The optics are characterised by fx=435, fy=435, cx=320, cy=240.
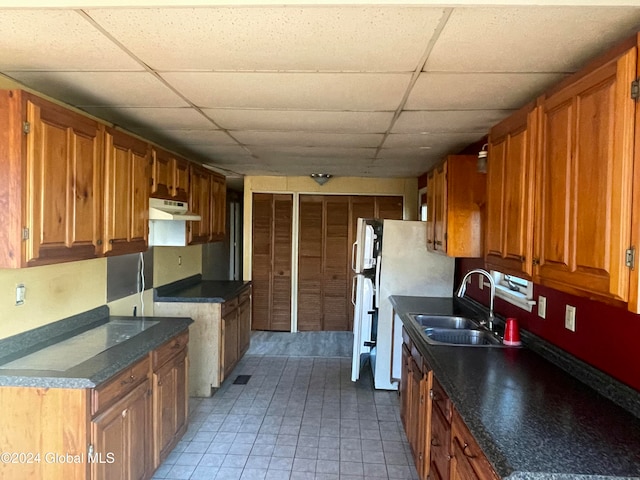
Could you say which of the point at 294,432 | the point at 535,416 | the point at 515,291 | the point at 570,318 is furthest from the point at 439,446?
the point at 294,432

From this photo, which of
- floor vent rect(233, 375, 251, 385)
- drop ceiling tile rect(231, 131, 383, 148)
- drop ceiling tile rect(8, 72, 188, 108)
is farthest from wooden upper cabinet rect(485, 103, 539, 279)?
floor vent rect(233, 375, 251, 385)

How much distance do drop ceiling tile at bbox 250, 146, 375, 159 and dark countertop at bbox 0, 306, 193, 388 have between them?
68.6 inches

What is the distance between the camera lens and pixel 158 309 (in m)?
3.85

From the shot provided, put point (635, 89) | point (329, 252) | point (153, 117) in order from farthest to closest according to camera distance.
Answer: point (329, 252), point (153, 117), point (635, 89)

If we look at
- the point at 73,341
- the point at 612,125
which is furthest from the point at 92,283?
the point at 612,125

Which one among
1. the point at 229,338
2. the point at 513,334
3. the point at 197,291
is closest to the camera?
the point at 513,334

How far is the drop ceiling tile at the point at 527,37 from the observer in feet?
4.50

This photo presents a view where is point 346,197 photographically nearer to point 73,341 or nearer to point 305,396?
point 305,396

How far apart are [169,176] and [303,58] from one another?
1987mm

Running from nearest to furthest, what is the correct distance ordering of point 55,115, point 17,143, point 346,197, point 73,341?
1. point 17,143
2. point 55,115
3. point 73,341
4. point 346,197

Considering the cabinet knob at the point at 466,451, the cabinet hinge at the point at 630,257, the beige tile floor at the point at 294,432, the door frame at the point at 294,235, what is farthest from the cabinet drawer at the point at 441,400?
the door frame at the point at 294,235

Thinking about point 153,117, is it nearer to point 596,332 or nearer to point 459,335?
point 459,335

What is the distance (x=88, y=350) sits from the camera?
2252 mm

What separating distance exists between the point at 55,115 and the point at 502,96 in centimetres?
216
